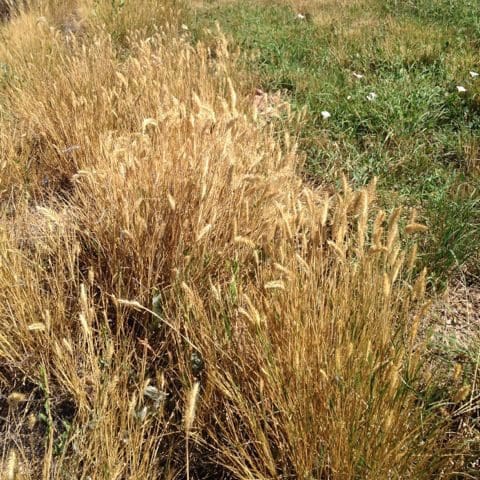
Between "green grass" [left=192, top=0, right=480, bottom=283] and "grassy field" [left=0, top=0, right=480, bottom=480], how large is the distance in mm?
22

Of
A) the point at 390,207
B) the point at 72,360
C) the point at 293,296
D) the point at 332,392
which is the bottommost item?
the point at 390,207

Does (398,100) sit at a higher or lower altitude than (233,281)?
lower

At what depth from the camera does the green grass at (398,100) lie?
260 centimetres

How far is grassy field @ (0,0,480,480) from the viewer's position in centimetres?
130

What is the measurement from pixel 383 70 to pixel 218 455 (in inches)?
146

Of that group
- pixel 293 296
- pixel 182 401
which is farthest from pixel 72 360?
pixel 293 296

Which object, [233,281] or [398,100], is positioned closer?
[233,281]

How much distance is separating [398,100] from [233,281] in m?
2.54

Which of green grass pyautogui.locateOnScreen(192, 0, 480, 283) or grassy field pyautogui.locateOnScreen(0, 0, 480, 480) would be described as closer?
grassy field pyautogui.locateOnScreen(0, 0, 480, 480)

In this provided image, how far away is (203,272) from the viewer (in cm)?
186

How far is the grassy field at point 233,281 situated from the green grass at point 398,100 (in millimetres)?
22

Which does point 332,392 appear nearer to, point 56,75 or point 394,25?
point 56,75

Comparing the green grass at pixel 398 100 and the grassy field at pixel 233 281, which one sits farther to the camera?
the green grass at pixel 398 100

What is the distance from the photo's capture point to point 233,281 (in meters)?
1.51
